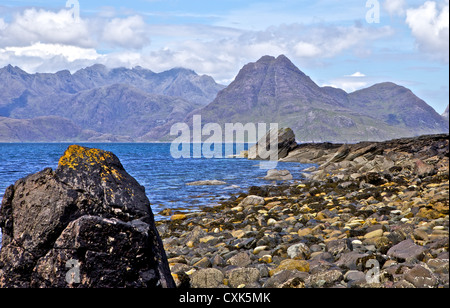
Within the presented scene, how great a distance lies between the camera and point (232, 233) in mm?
16281

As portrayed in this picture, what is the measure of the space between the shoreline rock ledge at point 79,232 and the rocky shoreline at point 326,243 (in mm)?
2380

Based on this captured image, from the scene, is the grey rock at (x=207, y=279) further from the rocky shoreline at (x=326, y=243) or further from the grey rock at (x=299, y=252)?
the grey rock at (x=299, y=252)

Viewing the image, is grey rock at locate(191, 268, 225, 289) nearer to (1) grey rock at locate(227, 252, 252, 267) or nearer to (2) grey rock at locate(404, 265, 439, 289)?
(1) grey rock at locate(227, 252, 252, 267)

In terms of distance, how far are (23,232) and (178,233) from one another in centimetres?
1273

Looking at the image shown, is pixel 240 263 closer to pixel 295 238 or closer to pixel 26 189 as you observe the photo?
pixel 295 238

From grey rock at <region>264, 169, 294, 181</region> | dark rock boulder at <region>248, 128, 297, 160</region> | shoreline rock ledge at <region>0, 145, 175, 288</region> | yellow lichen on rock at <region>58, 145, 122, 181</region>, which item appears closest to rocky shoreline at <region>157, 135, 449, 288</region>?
shoreline rock ledge at <region>0, 145, 175, 288</region>

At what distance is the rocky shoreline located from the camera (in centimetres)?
820

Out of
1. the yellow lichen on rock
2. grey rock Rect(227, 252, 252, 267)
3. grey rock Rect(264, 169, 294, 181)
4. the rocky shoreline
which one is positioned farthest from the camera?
grey rock Rect(264, 169, 294, 181)

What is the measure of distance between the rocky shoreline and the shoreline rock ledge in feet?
7.81

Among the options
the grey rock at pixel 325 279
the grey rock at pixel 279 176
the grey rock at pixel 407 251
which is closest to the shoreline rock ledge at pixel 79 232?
the grey rock at pixel 325 279

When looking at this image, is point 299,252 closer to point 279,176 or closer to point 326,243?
point 326,243
